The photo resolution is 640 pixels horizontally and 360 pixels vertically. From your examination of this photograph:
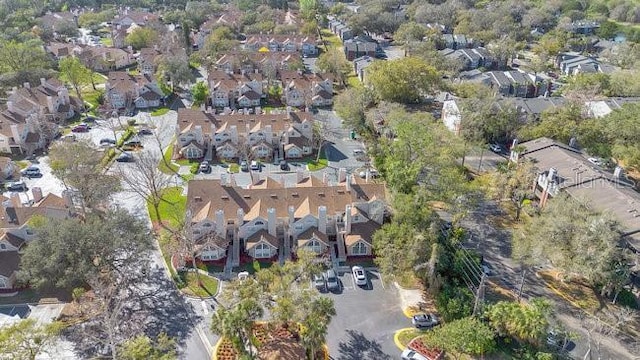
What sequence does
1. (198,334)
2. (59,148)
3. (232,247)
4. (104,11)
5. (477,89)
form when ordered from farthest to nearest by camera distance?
(104,11) → (477,89) → (59,148) → (232,247) → (198,334)

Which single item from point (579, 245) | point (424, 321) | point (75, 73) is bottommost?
point (424, 321)

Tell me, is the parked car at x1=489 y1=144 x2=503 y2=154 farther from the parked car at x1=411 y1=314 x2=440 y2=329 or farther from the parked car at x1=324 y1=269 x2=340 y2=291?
the parked car at x1=411 y1=314 x2=440 y2=329

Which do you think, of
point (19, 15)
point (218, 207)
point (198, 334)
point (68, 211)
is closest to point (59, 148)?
point (68, 211)

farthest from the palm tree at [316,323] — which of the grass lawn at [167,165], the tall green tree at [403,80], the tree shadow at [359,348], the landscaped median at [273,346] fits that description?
the tall green tree at [403,80]

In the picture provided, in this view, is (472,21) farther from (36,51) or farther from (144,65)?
(36,51)

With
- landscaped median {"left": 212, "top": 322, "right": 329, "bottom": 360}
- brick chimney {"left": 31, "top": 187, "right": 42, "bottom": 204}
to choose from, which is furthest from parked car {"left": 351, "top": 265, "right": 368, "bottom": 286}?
brick chimney {"left": 31, "top": 187, "right": 42, "bottom": 204}

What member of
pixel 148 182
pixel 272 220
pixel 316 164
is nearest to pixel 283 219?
pixel 272 220

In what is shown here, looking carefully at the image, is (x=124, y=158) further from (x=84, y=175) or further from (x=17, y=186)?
(x=84, y=175)

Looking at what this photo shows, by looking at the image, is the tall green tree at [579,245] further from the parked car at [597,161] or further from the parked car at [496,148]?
the parked car at [496,148]
